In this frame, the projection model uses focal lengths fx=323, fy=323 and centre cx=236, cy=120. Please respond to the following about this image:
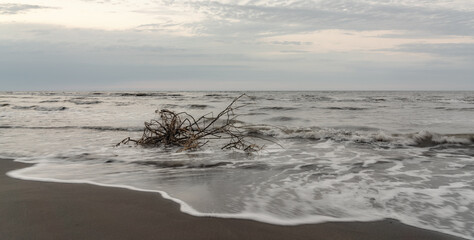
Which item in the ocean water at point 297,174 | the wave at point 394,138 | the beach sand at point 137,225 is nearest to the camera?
the beach sand at point 137,225

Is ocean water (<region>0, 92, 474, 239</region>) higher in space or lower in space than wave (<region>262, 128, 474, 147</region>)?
lower

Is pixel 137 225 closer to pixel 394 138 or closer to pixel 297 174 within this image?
pixel 297 174

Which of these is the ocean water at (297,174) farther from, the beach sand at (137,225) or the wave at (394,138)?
the beach sand at (137,225)

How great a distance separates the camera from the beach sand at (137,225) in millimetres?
1927

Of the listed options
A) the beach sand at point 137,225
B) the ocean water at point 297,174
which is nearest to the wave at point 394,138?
the ocean water at point 297,174

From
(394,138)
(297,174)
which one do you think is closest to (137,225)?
(297,174)

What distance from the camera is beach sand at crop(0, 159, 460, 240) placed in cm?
193

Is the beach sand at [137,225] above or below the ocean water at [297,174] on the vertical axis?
above

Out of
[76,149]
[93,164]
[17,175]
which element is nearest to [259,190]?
[93,164]

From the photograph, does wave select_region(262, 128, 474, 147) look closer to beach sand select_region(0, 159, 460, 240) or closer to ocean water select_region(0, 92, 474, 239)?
ocean water select_region(0, 92, 474, 239)

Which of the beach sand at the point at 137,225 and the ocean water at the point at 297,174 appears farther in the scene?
the ocean water at the point at 297,174

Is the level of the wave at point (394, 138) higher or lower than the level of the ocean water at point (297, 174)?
higher

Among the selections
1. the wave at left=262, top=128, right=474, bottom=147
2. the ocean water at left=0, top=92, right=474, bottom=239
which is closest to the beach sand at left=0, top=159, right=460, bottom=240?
the ocean water at left=0, top=92, right=474, bottom=239

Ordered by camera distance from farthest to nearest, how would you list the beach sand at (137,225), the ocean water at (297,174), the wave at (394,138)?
the wave at (394,138) < the ocean water at (297,174) < the beach sand at (137,225)
